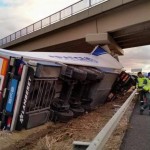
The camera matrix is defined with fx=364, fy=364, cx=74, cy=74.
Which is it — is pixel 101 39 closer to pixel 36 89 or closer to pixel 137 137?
pixel 36 89

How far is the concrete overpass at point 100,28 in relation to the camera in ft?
70.7

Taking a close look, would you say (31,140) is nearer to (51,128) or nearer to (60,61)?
(51,128)

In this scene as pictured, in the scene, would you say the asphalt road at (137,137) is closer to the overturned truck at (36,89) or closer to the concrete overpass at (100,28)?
the overturned truck at (36,89)

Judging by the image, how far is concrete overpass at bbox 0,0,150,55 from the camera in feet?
70.7

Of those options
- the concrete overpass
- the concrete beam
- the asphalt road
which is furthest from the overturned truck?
the concrete beam

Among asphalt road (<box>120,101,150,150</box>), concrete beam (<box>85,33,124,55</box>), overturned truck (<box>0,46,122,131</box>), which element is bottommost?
asphalt road (<box>120,101,150,150</box>)

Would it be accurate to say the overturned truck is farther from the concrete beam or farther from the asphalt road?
the concrete beam

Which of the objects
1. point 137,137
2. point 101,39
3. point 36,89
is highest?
point 101,39

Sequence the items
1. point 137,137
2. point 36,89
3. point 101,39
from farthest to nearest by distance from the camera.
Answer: point 101,39
point 36,89
point 137,137

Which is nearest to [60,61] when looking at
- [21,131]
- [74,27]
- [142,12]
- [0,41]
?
[21,131]

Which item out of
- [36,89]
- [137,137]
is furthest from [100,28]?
[137,137]

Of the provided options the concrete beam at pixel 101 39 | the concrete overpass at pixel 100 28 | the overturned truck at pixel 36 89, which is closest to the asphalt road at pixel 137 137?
the overturned truck at pixel 36 89

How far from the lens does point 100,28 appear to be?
971 inches

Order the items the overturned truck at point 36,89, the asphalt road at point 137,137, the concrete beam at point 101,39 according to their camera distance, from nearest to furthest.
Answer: the asphalt road at point 137,137
the overturned truck at point 36,89
the concrete beam at point 101,39
